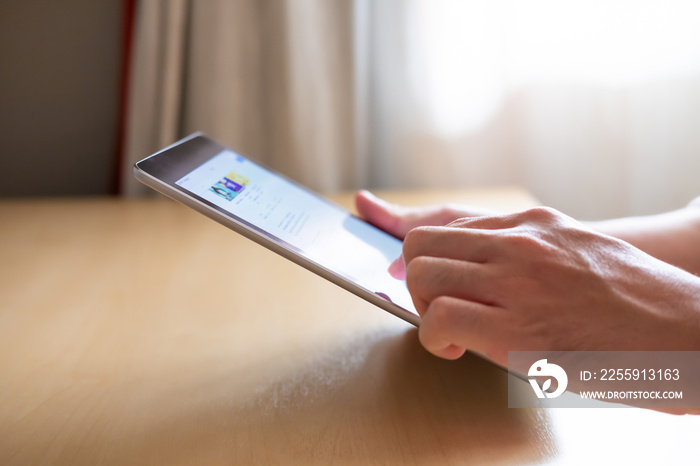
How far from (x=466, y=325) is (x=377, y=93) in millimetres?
1044

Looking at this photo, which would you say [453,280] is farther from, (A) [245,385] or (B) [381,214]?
(B) [381,214]

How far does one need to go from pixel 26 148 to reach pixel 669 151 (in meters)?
1.31

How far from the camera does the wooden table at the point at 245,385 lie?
42cm

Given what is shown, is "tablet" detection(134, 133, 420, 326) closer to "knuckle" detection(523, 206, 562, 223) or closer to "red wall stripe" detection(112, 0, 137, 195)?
"knuckle" detection(523, 206, 562, 223)

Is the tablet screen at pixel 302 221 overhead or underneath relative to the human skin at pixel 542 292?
underneath

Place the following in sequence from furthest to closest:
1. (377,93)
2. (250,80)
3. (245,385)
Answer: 1. (377,93)
2. (250,80)
3. (245,385)

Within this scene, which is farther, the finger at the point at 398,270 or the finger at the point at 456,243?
the finger at the point at 398,270

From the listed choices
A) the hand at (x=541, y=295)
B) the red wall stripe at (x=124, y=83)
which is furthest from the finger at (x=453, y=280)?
the red wall stripe at (x=124, y=83)

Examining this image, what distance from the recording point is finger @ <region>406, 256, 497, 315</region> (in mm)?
404

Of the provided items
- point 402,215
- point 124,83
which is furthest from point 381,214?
point 124,83

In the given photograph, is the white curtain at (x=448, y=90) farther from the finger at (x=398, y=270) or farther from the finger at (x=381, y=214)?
the finger at (x=398, y=270)

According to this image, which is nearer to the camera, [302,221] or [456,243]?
[456,243]

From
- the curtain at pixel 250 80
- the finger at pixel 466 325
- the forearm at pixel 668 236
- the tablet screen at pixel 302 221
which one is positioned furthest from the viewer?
the curtain at pixel 250 80

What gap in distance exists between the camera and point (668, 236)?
0.66m
